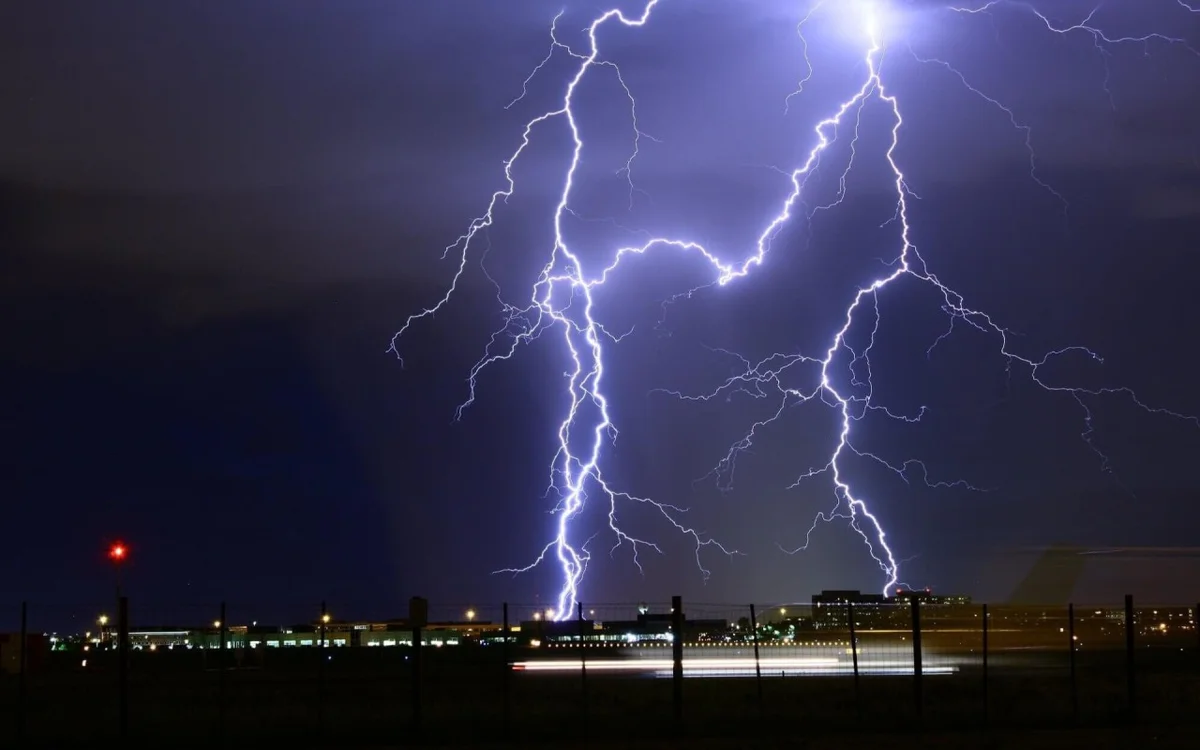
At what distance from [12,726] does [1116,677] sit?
67.3 ft

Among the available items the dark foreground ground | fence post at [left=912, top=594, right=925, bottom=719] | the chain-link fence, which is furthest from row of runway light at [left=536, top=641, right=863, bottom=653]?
fence post at [left=912, top=594, right=925, bottom=719]

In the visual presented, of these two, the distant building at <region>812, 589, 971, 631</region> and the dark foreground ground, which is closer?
the dark foreground ground

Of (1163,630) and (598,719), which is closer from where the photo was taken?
(598,719)

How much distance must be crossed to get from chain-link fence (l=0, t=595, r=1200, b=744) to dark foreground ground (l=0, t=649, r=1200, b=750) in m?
0.07

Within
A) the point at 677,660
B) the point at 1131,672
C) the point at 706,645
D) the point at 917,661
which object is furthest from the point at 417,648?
the point at 706,645

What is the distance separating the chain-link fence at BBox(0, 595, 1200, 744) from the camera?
56.9 ft

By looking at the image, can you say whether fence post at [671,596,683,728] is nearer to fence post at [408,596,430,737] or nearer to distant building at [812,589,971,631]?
fence post at [408,596,430,737]

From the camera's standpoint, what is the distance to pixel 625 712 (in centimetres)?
1945

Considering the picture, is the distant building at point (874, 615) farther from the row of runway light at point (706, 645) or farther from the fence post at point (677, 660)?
the fence post at point (677, 660)

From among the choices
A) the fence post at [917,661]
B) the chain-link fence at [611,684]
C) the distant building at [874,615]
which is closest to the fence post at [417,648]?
the chain-link fence at [611,684]

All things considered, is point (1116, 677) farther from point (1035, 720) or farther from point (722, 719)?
point (722, 719)

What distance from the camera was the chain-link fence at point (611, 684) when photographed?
17344 millimetres

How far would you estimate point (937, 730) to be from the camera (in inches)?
671

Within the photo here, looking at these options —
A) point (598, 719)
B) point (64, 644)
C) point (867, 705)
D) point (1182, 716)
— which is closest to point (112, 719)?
point (598, 719)
